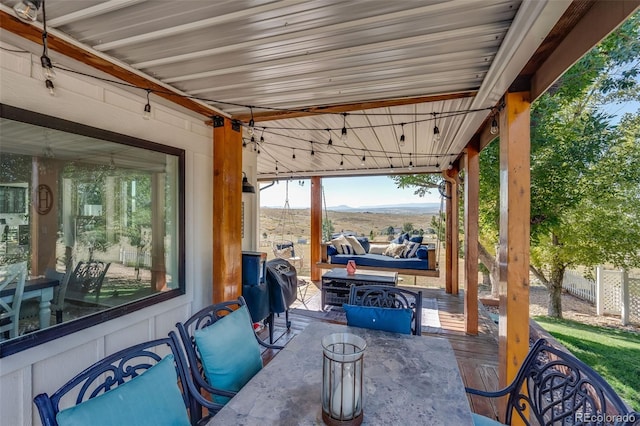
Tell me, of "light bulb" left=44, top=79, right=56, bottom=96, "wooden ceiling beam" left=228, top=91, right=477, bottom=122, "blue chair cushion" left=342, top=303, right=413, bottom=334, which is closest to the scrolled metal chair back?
"blue chair cushion" left=342, top=303, right=413, bottom=334

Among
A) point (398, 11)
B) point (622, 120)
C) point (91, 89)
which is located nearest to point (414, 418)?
point (398, 11)

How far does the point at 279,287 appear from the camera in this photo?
336 centimetres

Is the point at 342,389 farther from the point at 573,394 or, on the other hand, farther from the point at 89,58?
the point at 89,58

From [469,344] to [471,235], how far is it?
4.32 ft

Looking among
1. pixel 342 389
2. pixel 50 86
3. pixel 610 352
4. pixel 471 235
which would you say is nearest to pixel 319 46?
pixel 50 86

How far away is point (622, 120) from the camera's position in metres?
4.08

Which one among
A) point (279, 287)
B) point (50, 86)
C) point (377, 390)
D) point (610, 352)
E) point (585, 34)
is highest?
point (585, 34)

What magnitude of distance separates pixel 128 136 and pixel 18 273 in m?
1.06

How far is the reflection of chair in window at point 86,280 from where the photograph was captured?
1.81 meters

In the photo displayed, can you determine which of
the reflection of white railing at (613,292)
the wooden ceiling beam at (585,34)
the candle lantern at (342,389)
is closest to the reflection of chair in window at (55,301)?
the candle lantern at (342,389)

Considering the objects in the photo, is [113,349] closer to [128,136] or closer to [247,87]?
[128,136]

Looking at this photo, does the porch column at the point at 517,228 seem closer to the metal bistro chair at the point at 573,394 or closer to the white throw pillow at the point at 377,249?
the metal bistro chair at the point at 573,394

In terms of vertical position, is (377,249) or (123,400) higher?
(123,400)

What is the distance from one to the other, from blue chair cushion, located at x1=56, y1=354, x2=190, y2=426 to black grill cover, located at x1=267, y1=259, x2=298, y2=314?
218 centimetres
